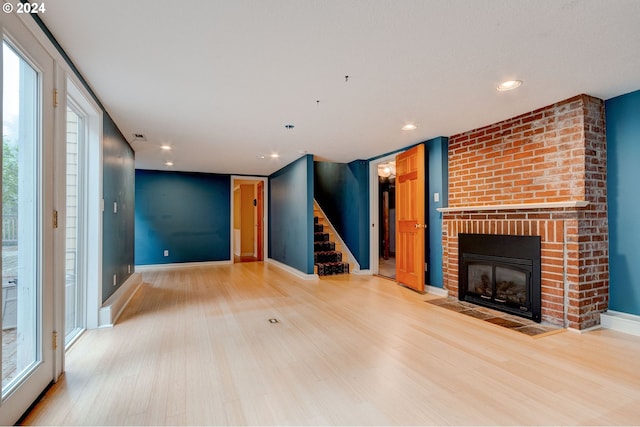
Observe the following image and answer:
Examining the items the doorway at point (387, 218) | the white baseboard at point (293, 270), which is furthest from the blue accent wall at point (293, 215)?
the doorway at point (387, 218)

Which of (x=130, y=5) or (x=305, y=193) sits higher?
(x=130, y=5)

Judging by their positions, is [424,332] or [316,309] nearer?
[424,332]

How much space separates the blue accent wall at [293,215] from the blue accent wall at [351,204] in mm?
990

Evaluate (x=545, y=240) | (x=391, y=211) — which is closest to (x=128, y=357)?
(x=545, y=240)

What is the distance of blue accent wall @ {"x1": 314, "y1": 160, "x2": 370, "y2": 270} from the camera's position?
18.5ft

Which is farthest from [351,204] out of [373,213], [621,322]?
[621,322]

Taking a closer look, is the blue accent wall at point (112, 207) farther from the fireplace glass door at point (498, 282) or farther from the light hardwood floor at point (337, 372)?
the fireplace glass door at point (498, 282)

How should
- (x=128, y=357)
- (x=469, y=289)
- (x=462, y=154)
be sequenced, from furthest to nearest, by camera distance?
(x=462, y=154) < (x=469, y=289) < (x=128, y=357)

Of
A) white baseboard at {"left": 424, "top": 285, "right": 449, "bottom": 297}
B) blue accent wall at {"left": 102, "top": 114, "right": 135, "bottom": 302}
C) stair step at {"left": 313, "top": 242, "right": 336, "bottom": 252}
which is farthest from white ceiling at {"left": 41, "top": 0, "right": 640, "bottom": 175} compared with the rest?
stair step at {"left": 313, "top": 242, "right": 336, "bottom": 252}

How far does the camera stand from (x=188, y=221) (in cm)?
682

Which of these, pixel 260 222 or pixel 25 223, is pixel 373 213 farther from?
pixel 25 223

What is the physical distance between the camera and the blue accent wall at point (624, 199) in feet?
8.84

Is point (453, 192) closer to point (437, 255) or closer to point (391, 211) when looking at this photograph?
point (437, 255)

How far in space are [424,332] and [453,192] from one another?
207 centimetres
